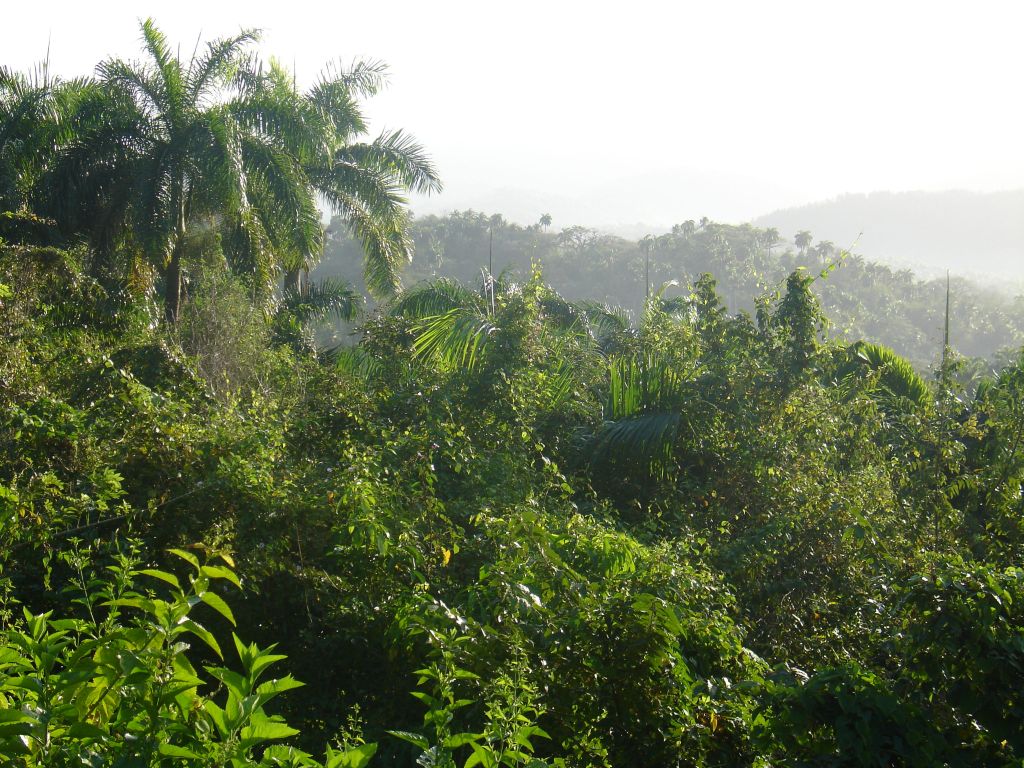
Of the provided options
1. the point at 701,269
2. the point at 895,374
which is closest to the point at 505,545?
the point at 895,374

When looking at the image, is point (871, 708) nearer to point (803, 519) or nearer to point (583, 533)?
point (583, 533)

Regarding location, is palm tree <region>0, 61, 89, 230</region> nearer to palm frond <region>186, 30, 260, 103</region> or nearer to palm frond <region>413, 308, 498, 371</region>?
palm frond <region>186, 30, 260, 103</region>

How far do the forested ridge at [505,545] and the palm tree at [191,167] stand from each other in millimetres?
2065

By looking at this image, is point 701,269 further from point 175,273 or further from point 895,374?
point 895,374

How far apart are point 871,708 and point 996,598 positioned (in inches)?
21.0

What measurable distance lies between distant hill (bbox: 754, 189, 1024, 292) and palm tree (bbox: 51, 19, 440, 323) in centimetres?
10915

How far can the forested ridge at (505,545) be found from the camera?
229 centimetres

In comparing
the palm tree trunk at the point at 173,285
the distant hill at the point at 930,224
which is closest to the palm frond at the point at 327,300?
the palm tree trunk at the point at 173,285

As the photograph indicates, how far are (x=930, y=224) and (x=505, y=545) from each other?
137 meters

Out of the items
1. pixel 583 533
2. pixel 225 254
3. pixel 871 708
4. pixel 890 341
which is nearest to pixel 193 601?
pixel 871 708

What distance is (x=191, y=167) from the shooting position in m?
12.2

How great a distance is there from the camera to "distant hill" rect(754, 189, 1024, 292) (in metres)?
118

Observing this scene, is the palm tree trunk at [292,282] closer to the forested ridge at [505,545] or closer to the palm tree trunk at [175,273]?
the palm tree trunk at [175,273]

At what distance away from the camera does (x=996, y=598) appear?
268 centimetres
